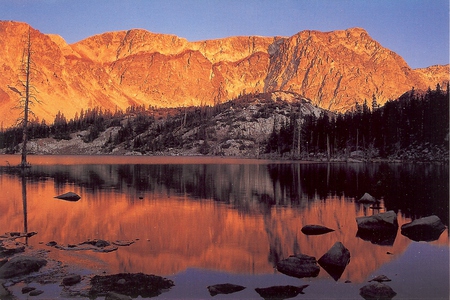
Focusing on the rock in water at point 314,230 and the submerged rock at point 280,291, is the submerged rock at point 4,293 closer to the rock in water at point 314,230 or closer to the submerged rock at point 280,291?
the submerged rock at point 280,291

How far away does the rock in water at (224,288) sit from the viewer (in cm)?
1330

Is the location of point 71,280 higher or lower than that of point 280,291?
higher

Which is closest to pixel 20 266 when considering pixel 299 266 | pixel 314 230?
pixel 299 266

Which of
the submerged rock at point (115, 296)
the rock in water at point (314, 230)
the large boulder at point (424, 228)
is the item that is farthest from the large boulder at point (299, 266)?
the large boulder at point (424, 228)

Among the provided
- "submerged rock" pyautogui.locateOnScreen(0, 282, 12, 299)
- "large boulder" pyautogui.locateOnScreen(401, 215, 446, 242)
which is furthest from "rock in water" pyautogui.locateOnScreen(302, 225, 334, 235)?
"submerged rock" pyautogui.locateOnScreen(0, 282, 12, 299)

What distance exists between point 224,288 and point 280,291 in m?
1.84

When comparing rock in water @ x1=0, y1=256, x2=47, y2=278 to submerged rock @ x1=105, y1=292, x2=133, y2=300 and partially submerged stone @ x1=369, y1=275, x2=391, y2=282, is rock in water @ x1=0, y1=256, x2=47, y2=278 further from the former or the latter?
partially submerged stone @ x1=369, y1=275, x2=391, y2=282

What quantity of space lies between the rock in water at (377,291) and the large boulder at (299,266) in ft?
7.02

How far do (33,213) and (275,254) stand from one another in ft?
57.4

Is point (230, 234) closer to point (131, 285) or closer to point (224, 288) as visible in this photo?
point (224, 288)

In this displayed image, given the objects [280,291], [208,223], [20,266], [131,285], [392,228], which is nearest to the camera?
[280,291]

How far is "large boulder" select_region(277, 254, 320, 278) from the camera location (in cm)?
1526

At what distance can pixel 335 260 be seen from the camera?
53.7ft

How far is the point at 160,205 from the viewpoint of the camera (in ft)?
103
